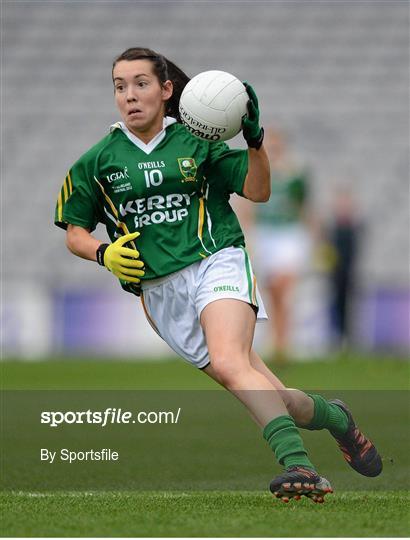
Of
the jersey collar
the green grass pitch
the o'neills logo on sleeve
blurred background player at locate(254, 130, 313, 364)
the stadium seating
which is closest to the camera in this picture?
the green grass pitch

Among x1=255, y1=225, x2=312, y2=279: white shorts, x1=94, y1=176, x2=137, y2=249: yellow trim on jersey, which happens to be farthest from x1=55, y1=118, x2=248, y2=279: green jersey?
x1=255, y1=225, x2=312, y2=279: white shorts

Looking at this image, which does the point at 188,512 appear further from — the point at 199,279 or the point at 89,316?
the point at 89,316

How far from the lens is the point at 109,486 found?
5445 millimetres

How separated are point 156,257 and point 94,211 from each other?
36cm

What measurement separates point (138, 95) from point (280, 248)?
6.52 metres

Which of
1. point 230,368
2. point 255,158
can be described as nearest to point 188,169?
point 255,158

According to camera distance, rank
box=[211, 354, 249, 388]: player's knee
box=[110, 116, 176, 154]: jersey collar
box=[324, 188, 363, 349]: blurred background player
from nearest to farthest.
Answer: box=[211, 354, 249, 388]: player's knee → box=[110, 116, 176, 154]: jersey collar → box=[324, 188, 363, 349]: blurred background player

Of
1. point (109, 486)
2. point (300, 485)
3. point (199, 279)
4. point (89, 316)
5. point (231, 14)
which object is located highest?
point (231, 14)

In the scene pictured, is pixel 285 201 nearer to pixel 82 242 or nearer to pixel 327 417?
pixel 327 417

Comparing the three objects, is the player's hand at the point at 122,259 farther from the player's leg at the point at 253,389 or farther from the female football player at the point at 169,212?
the player's leg at the point at 253,389

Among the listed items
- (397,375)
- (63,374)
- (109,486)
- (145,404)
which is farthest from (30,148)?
(109,486)

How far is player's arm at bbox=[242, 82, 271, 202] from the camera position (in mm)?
4895

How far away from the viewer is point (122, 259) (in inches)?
194

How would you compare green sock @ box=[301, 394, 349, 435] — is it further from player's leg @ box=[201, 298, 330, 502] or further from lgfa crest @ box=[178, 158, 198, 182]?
lgfa crest @ box=[178, 158, 198, 182]
